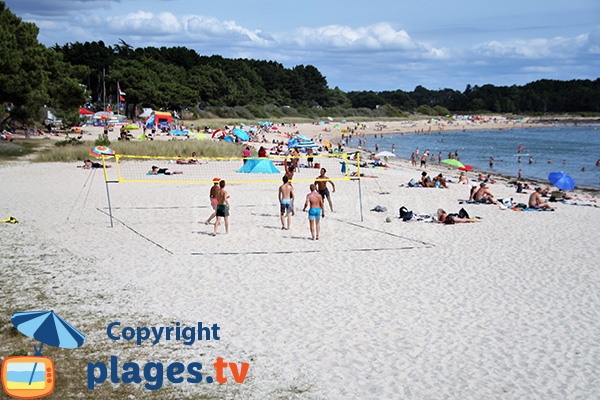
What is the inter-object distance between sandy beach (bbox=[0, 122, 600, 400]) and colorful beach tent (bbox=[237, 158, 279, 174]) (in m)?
6.47

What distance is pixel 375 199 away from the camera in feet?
56.2

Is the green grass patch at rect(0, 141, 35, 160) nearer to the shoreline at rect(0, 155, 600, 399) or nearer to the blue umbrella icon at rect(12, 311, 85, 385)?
the shoreline at rect(0, 155, 600, 399)

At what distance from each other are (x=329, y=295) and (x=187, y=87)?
62195 mm

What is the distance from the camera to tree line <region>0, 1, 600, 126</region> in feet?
95.0

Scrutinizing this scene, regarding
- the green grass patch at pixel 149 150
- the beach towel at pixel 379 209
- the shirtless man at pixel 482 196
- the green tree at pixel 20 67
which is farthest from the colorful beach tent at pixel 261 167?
the green tree at pixel 20 67

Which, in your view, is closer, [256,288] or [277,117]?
[256,288]

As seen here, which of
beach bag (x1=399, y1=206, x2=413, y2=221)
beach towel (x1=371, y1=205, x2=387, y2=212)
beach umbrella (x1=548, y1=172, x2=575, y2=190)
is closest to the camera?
beach bag (x1=399, y1=206, x2=413, y2=221)

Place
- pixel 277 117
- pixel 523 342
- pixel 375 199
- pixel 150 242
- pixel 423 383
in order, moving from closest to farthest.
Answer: pixel 423 383 → pixel 523 342 → pixel 150 242 → pixel 375 199 → pixel 277 117

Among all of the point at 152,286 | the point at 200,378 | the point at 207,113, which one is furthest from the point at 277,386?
the point at 207,113

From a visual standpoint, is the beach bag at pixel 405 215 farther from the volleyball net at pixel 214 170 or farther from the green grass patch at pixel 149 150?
the green grass patch at pixel 149 150

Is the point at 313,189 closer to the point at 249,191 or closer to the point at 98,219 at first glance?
the point at 98,219

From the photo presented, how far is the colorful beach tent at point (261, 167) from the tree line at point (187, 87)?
13815mm

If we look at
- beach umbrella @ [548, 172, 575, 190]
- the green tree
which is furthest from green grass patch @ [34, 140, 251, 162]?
beach umbrella @ [548, 172, 575, 190]

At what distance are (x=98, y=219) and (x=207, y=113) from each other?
195 ft
